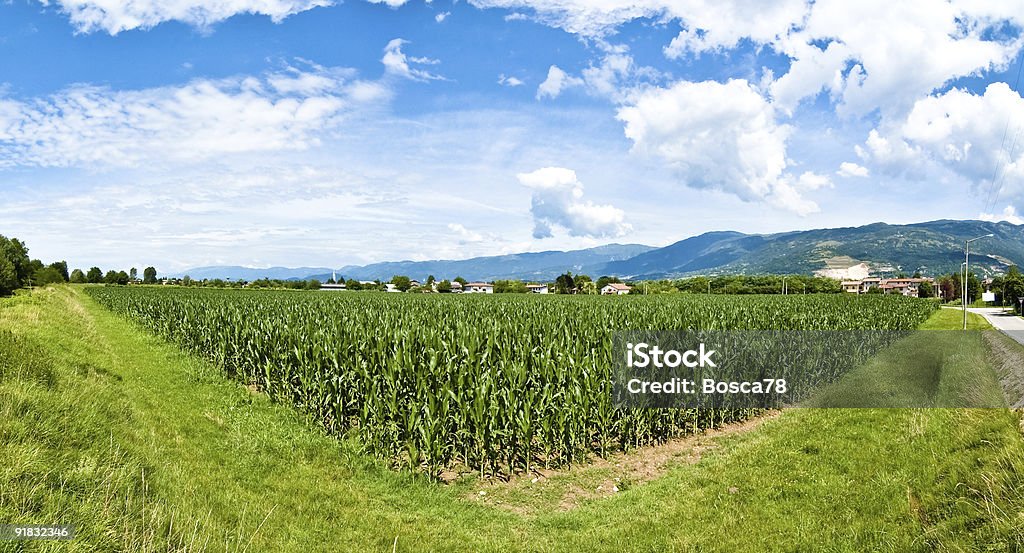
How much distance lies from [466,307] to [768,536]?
23.3 meters

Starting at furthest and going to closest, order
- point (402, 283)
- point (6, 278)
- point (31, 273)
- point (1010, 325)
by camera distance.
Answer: point (402, 283), point (31, 273), point (6, 278), point (1010, 325)

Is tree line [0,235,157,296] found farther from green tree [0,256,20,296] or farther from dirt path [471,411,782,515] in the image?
dirt path [471,411,782,515]

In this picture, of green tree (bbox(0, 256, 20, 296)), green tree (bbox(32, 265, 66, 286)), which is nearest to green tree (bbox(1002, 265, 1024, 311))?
green tree (bbox(0, 256, 20, 296))

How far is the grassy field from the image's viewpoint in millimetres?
6461

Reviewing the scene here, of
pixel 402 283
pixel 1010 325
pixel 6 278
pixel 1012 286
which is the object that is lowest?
pixel 1010 325

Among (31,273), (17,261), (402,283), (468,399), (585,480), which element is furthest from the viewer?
(402,283)

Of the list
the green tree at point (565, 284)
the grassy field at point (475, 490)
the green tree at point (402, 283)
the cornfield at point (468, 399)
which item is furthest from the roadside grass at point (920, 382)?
the green tree at point (402, 283)

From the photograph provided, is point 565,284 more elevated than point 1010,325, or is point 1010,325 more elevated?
point 565,284

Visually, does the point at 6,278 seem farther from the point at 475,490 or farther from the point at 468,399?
the point at 475,490

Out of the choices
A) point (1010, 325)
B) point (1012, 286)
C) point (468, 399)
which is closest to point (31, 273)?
point (468, 399)

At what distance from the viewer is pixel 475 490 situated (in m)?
9.38

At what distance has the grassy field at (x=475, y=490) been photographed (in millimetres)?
6461

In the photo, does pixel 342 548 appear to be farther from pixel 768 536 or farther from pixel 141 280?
pixel 141 280

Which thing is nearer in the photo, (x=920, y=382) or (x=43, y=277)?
(x=920, y=382)
